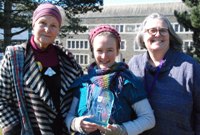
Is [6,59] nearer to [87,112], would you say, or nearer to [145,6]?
[87,112]

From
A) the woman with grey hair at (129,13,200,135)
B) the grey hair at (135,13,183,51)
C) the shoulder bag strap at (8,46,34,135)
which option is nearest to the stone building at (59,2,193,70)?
the grey hair at (135,13,183,51)

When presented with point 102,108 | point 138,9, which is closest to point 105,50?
point 102,108

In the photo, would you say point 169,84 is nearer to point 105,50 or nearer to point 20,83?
point 105,50

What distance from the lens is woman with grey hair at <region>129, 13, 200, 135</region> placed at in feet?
9.59

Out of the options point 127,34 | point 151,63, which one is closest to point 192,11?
point 151,63

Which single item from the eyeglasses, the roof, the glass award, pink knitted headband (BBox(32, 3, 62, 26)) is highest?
the roof

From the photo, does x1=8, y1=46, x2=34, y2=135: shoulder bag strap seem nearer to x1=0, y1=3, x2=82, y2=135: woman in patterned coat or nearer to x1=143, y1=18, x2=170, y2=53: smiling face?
x1=0, y1=3, x2=82, y2=135: woman in patterned coat

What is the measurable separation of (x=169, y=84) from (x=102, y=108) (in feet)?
1.80

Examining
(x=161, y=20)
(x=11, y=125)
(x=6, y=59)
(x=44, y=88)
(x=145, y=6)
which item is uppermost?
(x=145, y=6)

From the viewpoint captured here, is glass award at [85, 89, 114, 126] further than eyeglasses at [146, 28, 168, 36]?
No

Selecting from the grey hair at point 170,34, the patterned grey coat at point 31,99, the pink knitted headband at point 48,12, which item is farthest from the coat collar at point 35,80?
the grey hair at point 170,34

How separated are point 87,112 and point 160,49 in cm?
71

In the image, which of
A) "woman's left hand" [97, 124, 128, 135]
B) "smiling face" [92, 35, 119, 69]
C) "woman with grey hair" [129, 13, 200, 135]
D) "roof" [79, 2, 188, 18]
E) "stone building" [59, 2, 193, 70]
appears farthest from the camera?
"roof" [79, 2, 188, 18]

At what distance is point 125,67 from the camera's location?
283cm
